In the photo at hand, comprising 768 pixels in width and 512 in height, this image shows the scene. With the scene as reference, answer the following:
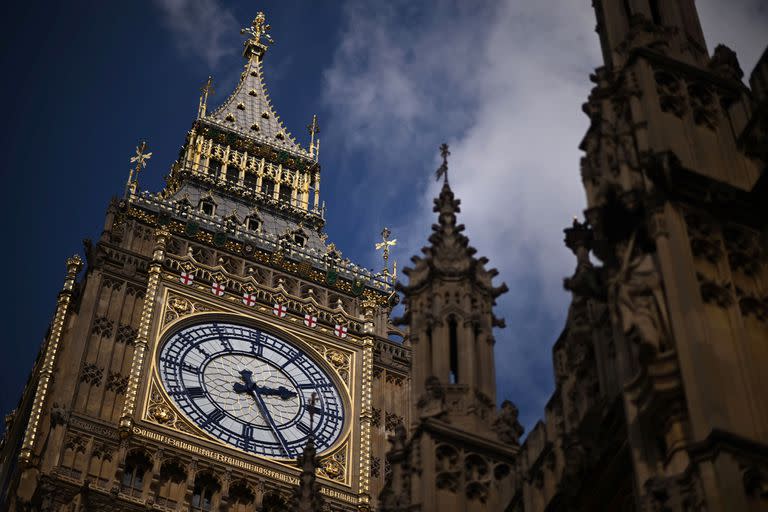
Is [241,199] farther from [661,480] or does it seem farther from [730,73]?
[661,480]

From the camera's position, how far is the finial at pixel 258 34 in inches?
2126

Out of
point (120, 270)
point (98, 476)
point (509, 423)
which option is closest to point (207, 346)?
point (120, 270)

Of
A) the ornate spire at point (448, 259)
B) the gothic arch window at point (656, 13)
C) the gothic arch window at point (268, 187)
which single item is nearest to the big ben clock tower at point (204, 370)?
the gothic arch window at point (268, 187)

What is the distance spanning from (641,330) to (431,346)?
699 cm

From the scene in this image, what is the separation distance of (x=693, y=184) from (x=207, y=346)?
76.1 ft

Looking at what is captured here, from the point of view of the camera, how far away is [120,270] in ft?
118

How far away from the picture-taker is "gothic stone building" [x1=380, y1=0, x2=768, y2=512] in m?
11.0

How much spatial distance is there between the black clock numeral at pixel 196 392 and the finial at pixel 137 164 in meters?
7.75

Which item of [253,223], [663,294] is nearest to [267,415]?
[253,223]

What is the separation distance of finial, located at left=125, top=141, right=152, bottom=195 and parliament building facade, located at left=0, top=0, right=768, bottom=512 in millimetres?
100

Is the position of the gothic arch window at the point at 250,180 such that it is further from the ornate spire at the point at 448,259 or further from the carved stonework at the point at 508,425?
the carved stonework at the point at 508,425

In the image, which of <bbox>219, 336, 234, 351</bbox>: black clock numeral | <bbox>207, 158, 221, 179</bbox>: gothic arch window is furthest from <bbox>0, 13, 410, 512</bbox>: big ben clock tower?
<bbox>207, 158, 221, 179</bbox>: gothic arch window

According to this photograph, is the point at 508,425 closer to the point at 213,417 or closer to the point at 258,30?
the point at 213,417

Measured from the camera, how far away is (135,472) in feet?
101
